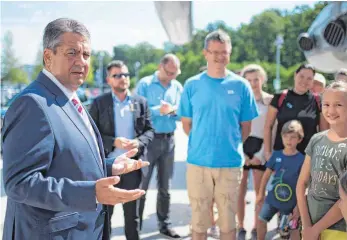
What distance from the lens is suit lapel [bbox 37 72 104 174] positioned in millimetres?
1432

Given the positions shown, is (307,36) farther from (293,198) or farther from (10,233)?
(10,233)

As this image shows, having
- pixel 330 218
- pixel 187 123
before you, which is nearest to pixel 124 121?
pixel 187 123

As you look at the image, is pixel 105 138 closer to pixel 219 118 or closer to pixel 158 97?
pixel 219 118

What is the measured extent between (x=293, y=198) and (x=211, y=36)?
1449 mm

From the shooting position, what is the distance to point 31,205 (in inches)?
52.5

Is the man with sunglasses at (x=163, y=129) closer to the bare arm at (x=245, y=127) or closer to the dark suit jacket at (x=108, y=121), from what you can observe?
the dark suit jacket at (x=108, y=121)

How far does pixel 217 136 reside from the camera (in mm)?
2869

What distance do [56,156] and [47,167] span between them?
0.06m

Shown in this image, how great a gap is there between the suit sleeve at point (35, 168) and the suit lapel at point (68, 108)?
0.39ft

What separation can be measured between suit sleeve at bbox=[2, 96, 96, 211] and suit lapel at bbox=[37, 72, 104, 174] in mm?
118

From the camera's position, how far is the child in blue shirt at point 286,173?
10.0ft

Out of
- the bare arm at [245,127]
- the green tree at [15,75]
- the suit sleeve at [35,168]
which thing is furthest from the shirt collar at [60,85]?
the green tree at [15,75]

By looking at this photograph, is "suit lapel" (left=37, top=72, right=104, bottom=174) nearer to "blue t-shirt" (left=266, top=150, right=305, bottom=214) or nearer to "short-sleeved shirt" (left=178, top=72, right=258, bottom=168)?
"short-sleeved shirt" (left=178, top=72, right=258, bottom=168)

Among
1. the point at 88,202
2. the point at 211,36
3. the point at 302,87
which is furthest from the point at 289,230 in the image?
the point at 88,202
